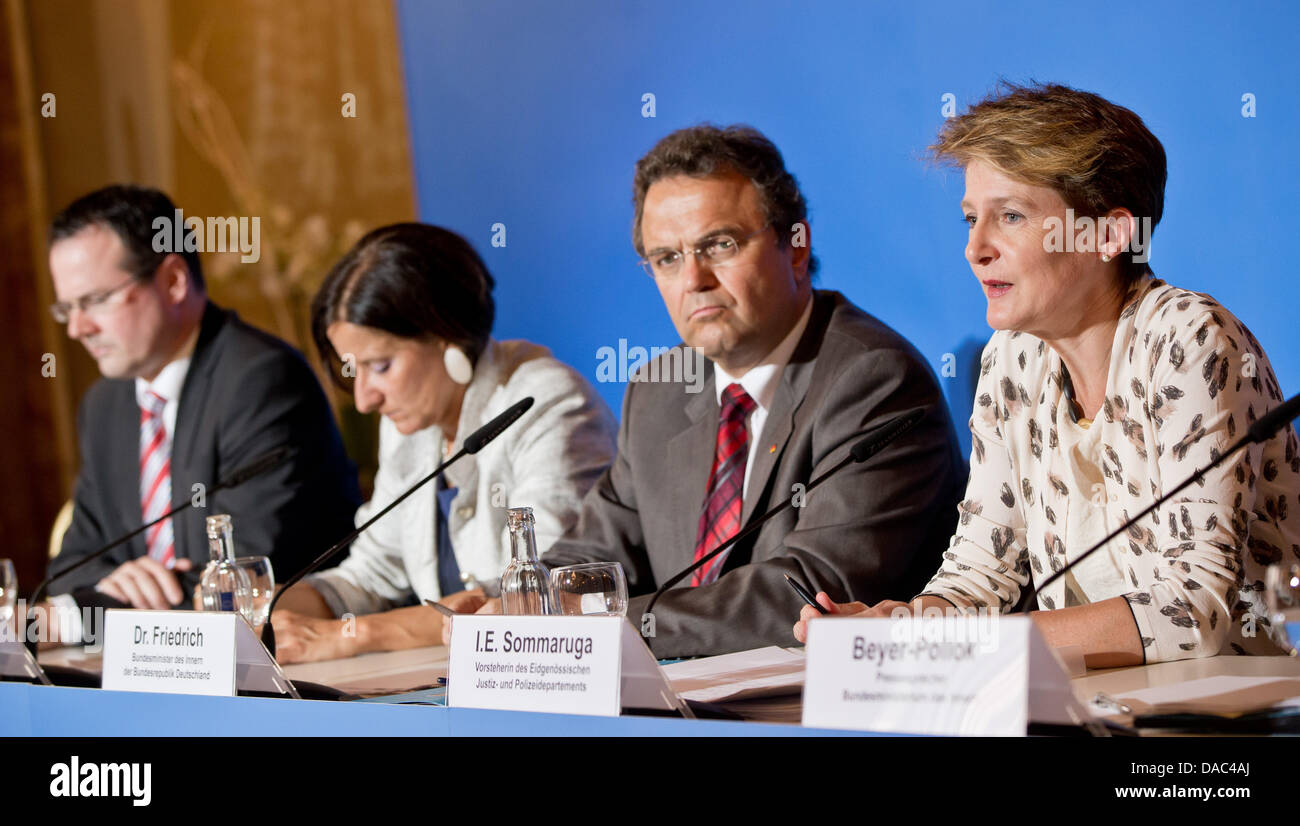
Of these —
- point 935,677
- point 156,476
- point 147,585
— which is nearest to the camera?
point 935,677

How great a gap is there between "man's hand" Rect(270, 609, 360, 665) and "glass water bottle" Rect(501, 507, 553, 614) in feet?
2.66

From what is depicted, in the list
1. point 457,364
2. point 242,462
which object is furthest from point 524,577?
point 242,462

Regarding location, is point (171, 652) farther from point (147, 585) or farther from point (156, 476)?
point (156, 476)

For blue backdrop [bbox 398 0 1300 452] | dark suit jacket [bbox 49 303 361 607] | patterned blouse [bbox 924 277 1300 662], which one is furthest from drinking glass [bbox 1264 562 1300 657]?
dark suit jacket [bbox 49 303 361 607]

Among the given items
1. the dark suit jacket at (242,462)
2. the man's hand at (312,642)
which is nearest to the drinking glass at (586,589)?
the man's hand at (312,642)

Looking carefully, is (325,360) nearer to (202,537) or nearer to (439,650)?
(202,537)

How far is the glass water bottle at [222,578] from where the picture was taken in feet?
7.05

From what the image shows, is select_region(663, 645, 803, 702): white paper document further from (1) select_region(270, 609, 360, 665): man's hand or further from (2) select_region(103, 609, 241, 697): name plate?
(1) select_region(270, 609, 360, 665): man's hand

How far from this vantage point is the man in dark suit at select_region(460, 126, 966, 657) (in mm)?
2117

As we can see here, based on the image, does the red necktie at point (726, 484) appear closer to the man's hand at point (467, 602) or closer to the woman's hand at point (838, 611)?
the man's hand at point (467, 602)

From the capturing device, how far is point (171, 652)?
1.82 m

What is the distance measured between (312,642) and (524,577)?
2.87 ft

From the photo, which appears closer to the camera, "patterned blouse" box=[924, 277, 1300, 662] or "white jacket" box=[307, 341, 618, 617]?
"patterned blouse" box=[924, 277, 1300, 662]
